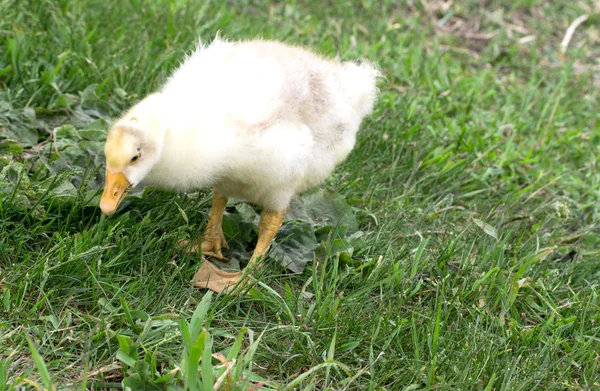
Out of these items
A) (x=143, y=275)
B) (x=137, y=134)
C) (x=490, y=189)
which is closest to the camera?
(x=137, y=134)

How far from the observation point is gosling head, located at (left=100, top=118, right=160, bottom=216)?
291cm

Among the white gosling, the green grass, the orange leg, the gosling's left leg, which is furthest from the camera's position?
the orange leg

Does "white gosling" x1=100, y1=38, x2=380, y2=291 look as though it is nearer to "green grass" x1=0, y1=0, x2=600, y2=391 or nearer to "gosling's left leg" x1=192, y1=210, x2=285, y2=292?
"gosling's left leg" x1=192, y1=210, x2=285, y2=292

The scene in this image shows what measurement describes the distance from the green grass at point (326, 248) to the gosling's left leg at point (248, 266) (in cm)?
10

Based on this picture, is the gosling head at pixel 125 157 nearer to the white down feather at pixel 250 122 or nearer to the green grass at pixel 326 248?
the white down feather at pixel 250 122

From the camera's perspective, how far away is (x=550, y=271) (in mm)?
3812

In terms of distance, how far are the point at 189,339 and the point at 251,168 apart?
84 centimetres

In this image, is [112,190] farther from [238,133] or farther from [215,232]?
[215,232]

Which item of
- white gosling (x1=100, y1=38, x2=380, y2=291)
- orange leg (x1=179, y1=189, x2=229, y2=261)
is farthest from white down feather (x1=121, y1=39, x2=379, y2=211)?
orange leg (x1=179, y1=189, x2=229, y2=261)

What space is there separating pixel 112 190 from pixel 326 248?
1030 mm

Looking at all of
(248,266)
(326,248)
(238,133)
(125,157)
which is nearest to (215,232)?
(248,266)

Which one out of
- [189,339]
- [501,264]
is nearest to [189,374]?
[189,339]

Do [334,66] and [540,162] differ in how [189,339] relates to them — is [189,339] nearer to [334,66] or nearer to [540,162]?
[334,66]

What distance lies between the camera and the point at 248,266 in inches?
133
